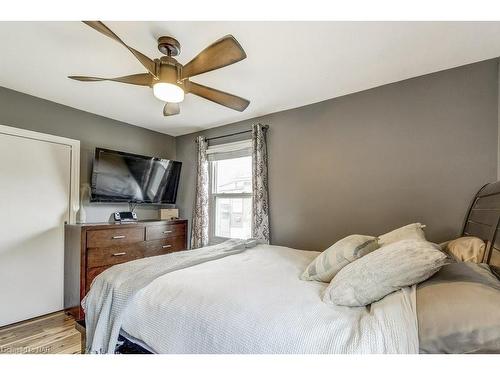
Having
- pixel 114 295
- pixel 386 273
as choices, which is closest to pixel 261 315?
pixel 386 273

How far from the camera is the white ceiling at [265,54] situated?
1.55 metres

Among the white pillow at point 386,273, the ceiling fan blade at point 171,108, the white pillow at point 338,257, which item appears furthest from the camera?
the ceiling fan blade at point 171,108

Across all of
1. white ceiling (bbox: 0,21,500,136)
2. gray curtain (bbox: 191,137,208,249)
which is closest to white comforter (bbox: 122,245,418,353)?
white ceiling (bbox: 0,21,500,136)

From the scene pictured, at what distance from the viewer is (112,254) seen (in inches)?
105

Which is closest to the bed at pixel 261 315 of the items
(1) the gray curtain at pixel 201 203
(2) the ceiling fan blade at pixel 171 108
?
(2) the ceiling fan blade at pixel 171 108

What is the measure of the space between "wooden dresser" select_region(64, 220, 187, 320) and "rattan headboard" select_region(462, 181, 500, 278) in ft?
9.94

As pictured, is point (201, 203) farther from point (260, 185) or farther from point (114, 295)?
point (114, 295)

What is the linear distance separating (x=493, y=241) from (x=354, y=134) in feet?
5.07

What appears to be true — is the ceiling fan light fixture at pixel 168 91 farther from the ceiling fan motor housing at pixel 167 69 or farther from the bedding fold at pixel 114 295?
the bedding fold at pixel 114 295

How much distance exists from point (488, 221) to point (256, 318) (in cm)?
147

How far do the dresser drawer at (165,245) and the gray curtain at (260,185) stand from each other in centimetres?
116

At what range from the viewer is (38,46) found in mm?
1728
